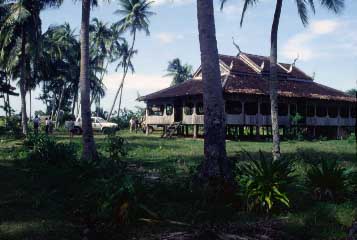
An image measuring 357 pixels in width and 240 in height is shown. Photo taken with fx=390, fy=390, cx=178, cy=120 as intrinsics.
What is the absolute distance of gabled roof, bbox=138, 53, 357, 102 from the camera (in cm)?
2722

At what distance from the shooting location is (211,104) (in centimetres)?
791

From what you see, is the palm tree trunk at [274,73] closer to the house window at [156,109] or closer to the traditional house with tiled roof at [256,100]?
the traditional house with tiled roof at [256,100]

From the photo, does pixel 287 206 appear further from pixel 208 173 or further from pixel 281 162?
pixel 208 173

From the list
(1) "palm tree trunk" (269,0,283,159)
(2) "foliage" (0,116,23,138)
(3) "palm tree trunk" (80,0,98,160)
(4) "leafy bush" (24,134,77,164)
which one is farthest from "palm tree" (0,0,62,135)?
(1) "palm tree trunk" (269,0,283,159)

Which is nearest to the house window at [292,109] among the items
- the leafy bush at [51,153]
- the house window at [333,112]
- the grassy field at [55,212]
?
the house window at [333,112]

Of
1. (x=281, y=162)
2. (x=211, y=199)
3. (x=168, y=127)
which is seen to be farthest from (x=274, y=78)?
(x=168, y=127)

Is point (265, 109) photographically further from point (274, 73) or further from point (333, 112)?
point (274, 73)

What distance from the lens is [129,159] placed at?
47.8 ft

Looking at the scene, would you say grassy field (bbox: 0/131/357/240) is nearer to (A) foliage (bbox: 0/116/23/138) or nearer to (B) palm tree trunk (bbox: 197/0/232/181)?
(B) palm tree trunk (bbox: 197/0/232/181)

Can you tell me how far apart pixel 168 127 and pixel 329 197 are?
71.0ft

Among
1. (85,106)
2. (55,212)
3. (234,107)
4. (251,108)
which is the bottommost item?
(55,212)

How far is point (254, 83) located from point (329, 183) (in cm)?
2131

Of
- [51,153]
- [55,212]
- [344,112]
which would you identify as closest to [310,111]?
[344,112]

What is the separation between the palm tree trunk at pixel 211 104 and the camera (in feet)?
25.6
